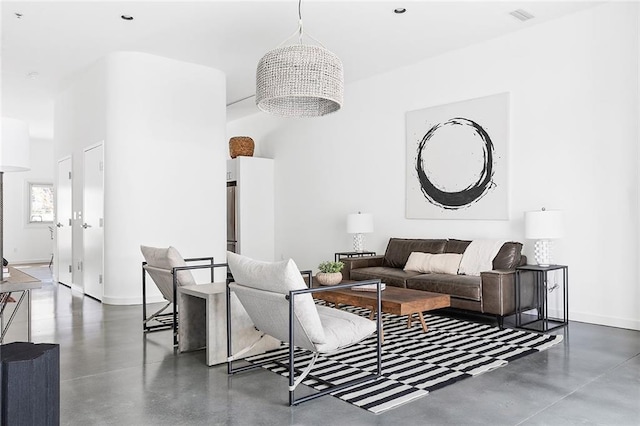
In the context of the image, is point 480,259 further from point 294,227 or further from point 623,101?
point 294,227

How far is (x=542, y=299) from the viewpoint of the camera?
520cm

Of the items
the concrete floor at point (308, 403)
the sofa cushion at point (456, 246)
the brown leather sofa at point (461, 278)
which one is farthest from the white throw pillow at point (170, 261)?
the sofa cushion at point (456, 246)

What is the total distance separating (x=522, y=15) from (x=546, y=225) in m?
2.18

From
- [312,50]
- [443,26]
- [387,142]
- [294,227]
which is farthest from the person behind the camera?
[294,227]

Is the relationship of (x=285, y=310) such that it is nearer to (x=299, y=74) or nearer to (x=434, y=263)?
(x=299, y=74)

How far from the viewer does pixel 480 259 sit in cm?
538

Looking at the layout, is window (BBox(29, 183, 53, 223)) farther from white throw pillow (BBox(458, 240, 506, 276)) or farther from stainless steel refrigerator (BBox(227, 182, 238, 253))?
white throw pillow (BBox(458, 240, 506, 276))

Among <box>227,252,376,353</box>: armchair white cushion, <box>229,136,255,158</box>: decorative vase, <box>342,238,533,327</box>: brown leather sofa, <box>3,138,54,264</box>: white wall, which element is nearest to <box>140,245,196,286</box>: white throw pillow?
<box>227,252,376,353</box>: armchair white cushion

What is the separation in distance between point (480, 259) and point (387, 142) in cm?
240

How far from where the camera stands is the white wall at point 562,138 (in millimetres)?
4793

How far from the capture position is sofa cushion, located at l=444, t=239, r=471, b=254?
18.8 feet

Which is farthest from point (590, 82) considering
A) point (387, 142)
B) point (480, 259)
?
point (387, 142)

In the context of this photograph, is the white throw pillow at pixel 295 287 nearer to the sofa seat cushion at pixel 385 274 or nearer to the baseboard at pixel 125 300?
the sofa seat cushion at pixel 385 274

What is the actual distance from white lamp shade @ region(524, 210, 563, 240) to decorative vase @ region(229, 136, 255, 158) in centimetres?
566
